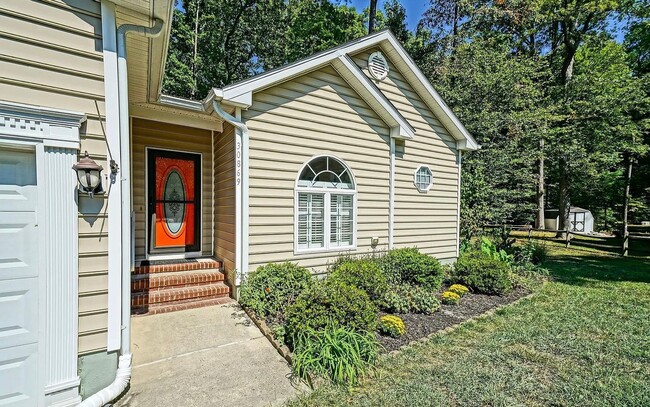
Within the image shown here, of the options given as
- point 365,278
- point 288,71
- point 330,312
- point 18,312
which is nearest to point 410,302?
point 365,278

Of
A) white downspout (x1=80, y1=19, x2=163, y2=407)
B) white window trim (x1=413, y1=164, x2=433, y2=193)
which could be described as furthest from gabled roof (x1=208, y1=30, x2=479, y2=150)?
white downspout (x1=80, y1=19, x2=163, y2=407)

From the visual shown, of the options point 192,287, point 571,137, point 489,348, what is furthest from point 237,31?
point 571,137

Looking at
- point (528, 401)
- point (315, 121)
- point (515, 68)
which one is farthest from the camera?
point (515, 68)

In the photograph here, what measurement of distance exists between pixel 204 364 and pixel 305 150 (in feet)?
12.8

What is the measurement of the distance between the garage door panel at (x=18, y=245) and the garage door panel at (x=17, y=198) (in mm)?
41

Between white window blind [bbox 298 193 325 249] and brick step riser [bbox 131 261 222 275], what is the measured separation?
1700 millimetres

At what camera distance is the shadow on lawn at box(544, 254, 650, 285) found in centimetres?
811

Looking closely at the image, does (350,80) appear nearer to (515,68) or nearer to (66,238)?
(66,238)

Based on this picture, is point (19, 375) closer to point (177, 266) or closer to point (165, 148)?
point (177, 266)

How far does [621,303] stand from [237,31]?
1850 centimetres

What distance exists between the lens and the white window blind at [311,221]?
586 cm

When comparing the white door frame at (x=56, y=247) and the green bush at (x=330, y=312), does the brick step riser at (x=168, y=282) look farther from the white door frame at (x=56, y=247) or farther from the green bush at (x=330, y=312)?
the white door frame at (x=56, y=247)

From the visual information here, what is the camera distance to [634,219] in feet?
73.8

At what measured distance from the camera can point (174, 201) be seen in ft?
20.2
